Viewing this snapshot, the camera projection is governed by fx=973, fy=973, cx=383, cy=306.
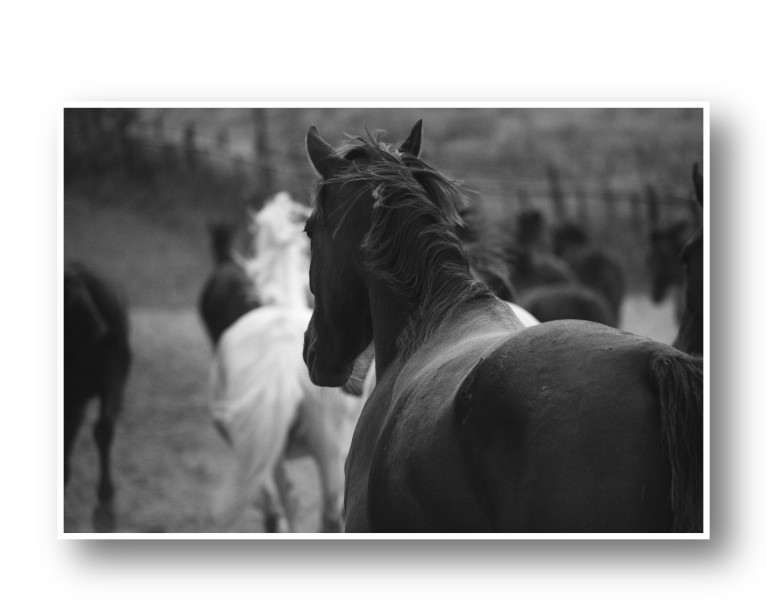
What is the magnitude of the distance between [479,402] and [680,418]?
30cm

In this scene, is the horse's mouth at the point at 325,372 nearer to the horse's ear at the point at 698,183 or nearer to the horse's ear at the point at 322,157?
the horse's ear at the point at 322,157

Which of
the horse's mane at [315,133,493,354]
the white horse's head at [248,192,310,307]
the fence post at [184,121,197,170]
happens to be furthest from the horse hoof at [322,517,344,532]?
the horse's mane at [315,133,493,354]

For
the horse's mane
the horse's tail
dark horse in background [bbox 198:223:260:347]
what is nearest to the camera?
the horse's tail

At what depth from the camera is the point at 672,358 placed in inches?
55.9

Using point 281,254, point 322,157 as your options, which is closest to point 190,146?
point 281,254

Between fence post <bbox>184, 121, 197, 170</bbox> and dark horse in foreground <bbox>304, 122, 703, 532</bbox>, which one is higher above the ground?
fence post <bbox>184, 121, 197, 170</bbox>

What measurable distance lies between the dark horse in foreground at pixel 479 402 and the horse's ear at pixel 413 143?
84 millimetres

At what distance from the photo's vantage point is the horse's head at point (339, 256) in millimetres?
2041

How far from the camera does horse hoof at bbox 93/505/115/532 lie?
10.5 ft

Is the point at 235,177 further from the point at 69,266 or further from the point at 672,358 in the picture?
the point at 672,358

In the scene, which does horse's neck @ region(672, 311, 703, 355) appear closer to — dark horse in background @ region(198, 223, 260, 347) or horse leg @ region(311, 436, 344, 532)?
horse leg @ region(311, 436, 344, 532)
